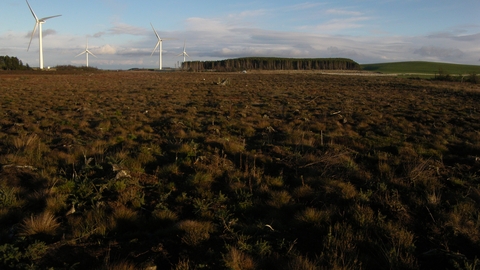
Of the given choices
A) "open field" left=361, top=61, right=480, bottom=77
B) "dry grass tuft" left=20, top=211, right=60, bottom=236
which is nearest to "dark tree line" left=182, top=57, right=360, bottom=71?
"open field" left=361, top=61, right=480, bottom=77

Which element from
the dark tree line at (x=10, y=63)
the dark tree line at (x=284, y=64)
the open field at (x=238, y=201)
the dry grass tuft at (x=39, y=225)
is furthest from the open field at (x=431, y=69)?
the dark tree line at (x=10, y=63)

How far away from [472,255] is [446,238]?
37 centimetres

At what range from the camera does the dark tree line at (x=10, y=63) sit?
66.5m

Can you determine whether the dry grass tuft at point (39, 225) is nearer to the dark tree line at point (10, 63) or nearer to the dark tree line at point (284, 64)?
the dark tree line at point (10, 63)

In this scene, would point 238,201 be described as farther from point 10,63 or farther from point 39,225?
point 10,63

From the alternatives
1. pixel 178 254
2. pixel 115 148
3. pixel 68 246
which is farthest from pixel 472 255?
pixel 115 148

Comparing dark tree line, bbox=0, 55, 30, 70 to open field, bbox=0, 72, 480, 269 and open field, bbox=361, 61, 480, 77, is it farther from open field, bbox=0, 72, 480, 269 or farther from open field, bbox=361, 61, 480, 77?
open field, bbox=361, 61, 480, 77

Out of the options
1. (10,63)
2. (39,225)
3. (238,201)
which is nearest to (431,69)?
(10,63)

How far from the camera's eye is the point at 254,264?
3641 millimetres

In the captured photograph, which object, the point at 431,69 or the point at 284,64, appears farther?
the point at 284,64

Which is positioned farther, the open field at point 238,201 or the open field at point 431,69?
the open field at point 431,69

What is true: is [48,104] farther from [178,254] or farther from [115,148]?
[178,254]

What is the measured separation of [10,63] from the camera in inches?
2697

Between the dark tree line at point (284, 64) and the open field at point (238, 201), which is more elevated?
the dark tree line at point (284, 64)
